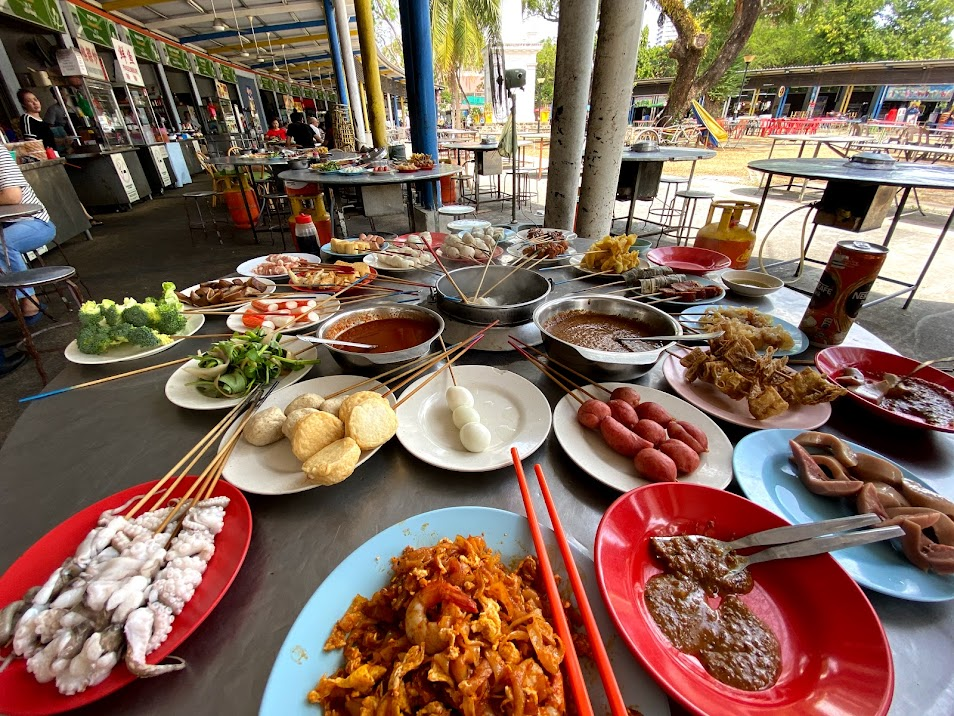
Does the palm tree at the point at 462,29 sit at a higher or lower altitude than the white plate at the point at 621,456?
higher

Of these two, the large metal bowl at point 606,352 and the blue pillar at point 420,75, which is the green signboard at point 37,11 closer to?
the blue pillar at point 420,75

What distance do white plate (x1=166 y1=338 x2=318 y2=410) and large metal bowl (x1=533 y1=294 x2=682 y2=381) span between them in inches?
43.3

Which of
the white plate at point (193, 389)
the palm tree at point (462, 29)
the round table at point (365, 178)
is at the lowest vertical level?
the white plate at point (193, 389)

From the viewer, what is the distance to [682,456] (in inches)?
49.2

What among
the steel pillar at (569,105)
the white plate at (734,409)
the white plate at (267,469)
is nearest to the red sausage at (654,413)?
the white plate at (734,409)

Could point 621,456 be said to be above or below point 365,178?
below

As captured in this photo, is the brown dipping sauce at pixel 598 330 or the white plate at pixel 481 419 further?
the brown dipping sauce at pixel 598 330

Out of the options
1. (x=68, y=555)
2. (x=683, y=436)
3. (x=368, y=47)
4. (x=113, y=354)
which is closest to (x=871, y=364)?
(x=683, y=436)

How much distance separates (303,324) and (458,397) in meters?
1.14

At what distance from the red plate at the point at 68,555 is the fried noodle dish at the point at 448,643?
327 mm

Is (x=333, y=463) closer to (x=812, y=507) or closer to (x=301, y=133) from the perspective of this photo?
(x=812, y=507)

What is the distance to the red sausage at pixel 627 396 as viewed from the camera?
1.49 meters

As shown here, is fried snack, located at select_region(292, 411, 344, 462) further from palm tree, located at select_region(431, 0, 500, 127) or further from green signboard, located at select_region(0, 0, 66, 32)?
palm tree, located at select_region(431, 0, 500, 127)

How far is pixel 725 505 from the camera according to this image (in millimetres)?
1095
